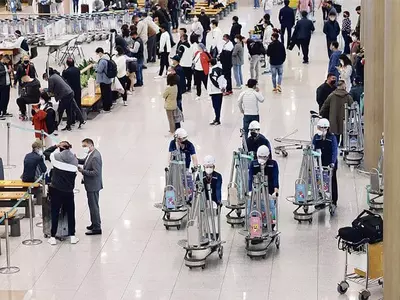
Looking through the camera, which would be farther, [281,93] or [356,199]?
[281,93]

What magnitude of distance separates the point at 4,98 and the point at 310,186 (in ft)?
34.2

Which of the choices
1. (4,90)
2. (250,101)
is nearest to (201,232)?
(250,101)

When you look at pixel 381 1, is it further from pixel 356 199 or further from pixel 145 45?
pixel 145 45

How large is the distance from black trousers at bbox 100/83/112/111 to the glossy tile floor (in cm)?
232

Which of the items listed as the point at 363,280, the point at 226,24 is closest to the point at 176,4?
the point at 226,24

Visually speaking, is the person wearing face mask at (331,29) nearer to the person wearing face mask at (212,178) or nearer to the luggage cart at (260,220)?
the person wearing face mask at (212,178)

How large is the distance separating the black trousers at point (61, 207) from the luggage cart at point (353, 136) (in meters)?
6.03

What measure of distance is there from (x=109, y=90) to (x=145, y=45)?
7.70m

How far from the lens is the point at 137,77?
28406mm

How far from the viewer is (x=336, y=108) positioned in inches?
788

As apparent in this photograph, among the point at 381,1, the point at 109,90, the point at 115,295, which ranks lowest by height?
the point at 115,295

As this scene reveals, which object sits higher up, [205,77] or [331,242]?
[205,77]

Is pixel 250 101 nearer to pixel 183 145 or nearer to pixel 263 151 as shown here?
pixel 183 145

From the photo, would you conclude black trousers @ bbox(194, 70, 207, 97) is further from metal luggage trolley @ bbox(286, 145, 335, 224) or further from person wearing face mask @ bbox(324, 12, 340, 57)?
metal luggage trolley @ bbox(286, 145, 335, 224)
